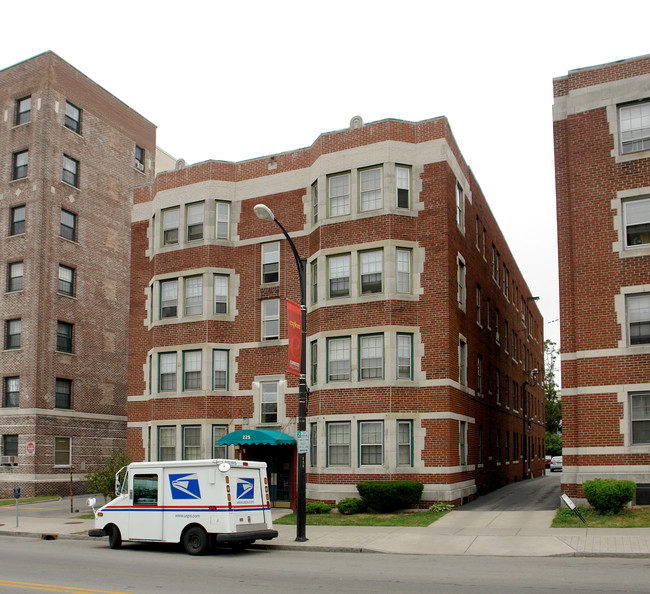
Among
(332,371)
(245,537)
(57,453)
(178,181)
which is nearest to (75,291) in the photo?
(57,453)

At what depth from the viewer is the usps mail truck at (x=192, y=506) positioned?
1705 cm

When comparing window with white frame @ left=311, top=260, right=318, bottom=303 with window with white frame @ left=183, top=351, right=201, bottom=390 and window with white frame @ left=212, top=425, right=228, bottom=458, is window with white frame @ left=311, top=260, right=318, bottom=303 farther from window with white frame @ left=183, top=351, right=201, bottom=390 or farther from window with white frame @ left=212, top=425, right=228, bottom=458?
window with white frame @ left=212, top=425, right=228, bottom=458

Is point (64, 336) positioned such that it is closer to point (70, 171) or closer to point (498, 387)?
point (70, 171)

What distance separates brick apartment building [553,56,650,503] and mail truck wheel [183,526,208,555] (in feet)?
37.8

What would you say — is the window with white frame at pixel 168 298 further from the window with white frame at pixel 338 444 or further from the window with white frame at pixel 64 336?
the window with white frame at pixel 64 336

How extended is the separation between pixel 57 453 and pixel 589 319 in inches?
1026

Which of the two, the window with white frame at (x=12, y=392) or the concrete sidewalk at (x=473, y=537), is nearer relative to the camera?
the concrete sidewalk at (x=473, y=537)

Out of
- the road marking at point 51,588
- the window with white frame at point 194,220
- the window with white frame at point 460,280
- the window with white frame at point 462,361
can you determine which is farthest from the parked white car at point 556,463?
the road marking at point 51,588

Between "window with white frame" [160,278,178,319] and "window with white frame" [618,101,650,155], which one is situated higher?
"window with white frame" [618,101,650,155]

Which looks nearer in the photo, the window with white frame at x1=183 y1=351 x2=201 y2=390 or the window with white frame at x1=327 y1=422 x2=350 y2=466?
the window with white frame at x1=327 y1=422 x2=350 y2=466

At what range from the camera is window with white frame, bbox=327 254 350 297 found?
2680 centimetres

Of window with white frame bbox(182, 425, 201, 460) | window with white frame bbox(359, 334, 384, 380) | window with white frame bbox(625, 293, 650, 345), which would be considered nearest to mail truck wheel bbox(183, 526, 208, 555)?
window with white frame bbox(359, 334, 384, 380)

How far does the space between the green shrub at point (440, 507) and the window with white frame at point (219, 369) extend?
9.60m

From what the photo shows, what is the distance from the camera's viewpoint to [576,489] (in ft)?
74.0
